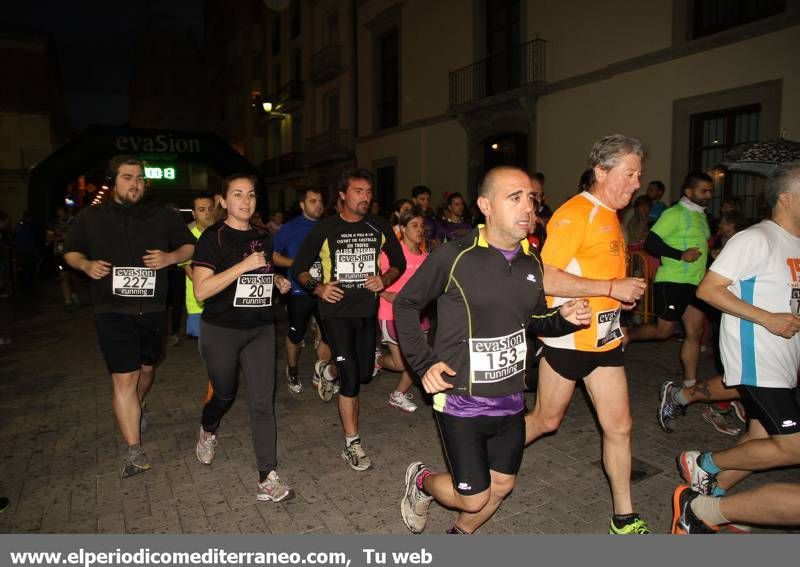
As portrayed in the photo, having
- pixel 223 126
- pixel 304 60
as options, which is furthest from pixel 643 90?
pixel 223 126

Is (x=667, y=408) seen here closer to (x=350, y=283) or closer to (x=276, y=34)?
(x=350, y=283)

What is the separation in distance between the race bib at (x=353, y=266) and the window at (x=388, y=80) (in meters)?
19.8

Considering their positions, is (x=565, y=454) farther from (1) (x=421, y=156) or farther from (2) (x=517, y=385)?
(1) (x=421, y=156)

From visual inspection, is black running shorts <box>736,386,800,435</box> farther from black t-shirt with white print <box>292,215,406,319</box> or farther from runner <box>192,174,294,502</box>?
runner <box>192,174,294,502</box>

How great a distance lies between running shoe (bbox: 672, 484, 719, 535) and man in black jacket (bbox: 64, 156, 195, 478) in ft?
11.8

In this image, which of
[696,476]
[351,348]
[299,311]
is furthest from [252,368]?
[696,476]

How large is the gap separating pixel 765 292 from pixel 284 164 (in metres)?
34.3

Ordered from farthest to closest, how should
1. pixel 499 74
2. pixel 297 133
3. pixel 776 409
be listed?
pixel 297 133 → pixel 499 74 → pixel 776 409

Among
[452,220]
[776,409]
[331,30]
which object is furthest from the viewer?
[331,30]

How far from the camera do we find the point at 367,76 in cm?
2533

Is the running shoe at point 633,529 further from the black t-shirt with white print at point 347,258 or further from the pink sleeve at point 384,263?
the pink sleeve at point 384,263

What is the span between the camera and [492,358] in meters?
2.70

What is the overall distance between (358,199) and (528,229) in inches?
78.4

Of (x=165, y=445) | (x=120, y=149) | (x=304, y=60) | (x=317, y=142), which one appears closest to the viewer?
(x=165, y=445)
